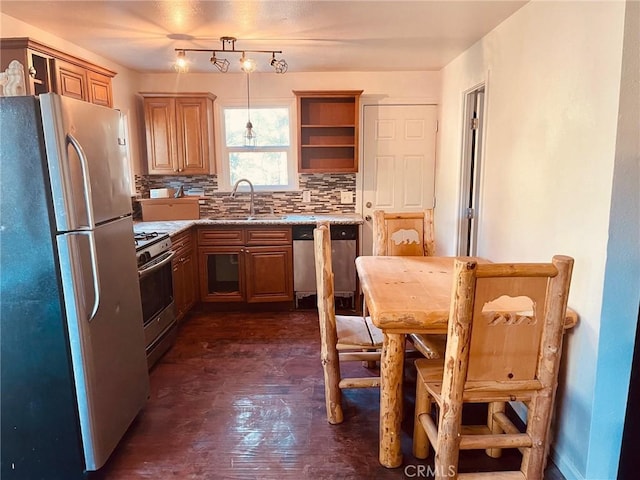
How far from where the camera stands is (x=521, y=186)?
2393 millimetres

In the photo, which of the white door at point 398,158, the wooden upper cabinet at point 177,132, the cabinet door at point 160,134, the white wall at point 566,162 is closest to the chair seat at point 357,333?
the white wall at point 566,162

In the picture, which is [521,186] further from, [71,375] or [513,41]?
[71,375]

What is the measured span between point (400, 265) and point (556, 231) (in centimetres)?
88

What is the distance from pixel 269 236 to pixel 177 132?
1380 millimetres

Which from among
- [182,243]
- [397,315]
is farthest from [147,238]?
[397,315]

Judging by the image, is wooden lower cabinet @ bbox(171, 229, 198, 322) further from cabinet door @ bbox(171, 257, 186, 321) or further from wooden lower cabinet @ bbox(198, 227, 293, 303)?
wooden lower cabinet @ bbox(198, 227, 293, 303)

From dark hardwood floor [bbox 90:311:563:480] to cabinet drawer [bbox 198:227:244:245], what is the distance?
1026 millimetres

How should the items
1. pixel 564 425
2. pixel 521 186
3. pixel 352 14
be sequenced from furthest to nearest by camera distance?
pixel 352 14, pixel 521 186, pixel 564 425

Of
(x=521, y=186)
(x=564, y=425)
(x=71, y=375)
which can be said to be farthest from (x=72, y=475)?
(x=521, y=186)

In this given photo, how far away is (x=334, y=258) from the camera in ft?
13.2

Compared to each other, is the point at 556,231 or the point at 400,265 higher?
the point at 556,231

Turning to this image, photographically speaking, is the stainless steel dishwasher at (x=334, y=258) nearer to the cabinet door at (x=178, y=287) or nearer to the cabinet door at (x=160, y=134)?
the cabinet door at (x=178, y=287)

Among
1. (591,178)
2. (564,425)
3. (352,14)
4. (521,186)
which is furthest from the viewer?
(352,14)

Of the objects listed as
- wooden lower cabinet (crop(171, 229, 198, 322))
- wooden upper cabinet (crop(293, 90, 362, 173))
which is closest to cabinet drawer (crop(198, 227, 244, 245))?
wooden lower cabinet (crop(171, 229, 198, 322))
